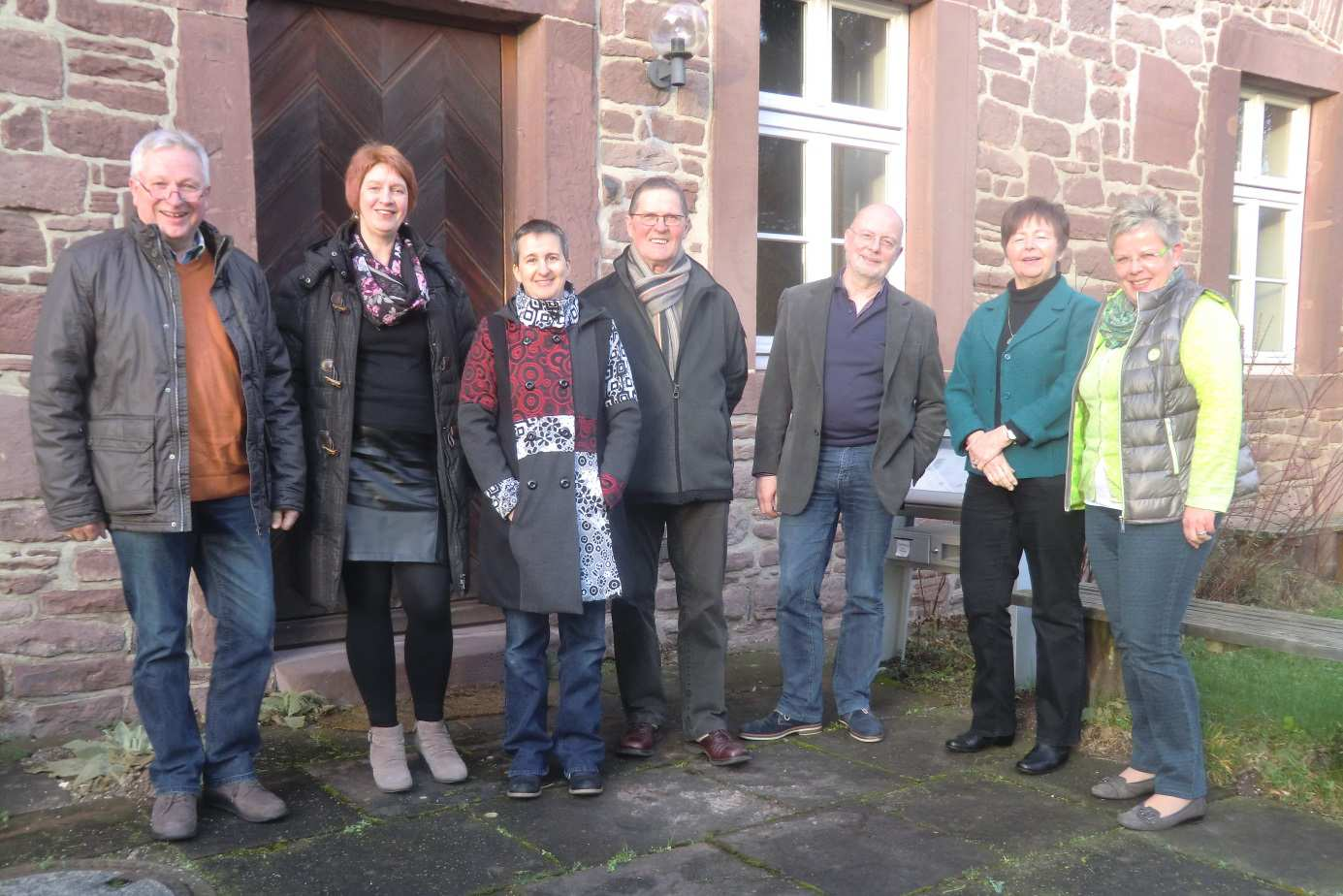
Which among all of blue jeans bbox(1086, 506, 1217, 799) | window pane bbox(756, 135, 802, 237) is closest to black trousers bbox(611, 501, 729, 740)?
blue jeans bbox(1086, 506, 1217, 799)

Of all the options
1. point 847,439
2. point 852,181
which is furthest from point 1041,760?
point 852,181

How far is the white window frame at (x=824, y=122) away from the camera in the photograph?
6.10 meters

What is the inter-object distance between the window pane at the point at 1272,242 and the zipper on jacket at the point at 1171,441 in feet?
19.4

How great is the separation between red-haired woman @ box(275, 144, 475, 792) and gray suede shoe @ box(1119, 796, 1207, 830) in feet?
6.42

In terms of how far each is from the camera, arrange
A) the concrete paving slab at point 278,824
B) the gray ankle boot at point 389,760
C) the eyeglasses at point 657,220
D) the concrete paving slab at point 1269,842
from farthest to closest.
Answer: the eyeglasses at point 657,220
the gray ankle boot at point 389,760
the concrete paving slab at point 278,824
the concrete paving slab at point 1269,842

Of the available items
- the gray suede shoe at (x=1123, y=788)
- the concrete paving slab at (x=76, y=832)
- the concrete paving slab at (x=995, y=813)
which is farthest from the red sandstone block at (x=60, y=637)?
the gray suede shoe at (x=1123, y=788)

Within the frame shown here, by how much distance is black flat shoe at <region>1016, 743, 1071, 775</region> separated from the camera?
384cm

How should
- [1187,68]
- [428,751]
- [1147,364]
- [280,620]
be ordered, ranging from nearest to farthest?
[1147,364] → [428,751] → [280,620] → [1187,68]

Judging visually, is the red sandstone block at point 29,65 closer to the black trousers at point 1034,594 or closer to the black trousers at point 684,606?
the black trousers at point 684,606

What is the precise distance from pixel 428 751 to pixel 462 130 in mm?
2673

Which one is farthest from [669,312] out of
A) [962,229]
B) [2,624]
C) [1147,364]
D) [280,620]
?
[962,229]

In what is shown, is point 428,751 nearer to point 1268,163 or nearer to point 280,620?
point 280,620

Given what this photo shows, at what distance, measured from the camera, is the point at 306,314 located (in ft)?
11.6

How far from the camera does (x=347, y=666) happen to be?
4684mm
